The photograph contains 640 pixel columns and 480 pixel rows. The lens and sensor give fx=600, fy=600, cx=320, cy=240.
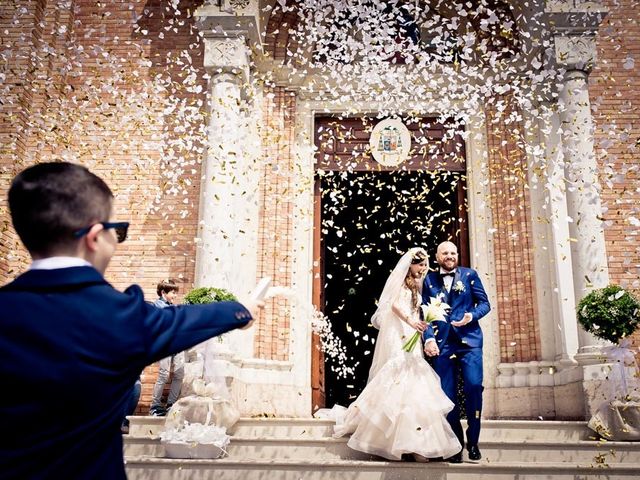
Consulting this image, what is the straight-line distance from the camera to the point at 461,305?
18.6 ft

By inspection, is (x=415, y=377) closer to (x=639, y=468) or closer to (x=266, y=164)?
(x=639, y=468)

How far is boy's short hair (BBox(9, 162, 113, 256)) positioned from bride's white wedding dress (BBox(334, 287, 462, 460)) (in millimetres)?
4083

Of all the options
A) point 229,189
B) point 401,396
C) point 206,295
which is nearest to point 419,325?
point 401,396

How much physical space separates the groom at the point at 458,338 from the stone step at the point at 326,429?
0.95m

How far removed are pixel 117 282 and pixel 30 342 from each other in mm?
7430

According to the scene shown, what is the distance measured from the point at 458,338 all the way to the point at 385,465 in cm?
132

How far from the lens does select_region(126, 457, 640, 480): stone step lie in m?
4.99

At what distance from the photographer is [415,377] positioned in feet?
17.9

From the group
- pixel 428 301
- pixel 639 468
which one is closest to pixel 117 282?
pixel 428 301

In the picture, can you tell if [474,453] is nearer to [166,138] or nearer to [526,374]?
[526,374]

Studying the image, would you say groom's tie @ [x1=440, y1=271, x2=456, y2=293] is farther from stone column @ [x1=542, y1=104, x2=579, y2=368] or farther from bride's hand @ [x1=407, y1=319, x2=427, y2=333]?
stone column @ [x1=542, y1=104, x2=579, y2=368]

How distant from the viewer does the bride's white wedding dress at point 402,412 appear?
5.11 m

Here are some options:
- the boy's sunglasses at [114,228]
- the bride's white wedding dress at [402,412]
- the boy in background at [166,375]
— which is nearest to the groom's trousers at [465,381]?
the bride's white wedding dress at [402,412]

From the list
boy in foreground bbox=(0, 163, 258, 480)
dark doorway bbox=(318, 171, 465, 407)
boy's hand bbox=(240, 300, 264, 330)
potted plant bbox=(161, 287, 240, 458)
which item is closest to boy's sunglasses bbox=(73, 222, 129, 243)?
boy in foreground bbox=(0, 163, 258, 480)
